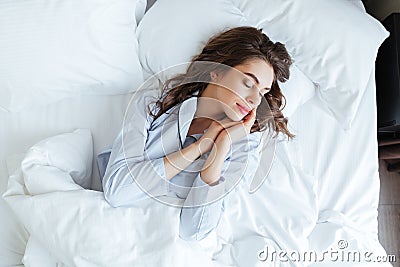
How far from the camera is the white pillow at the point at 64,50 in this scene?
1.21 m

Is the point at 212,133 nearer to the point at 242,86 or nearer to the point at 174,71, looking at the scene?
the point at 242,86

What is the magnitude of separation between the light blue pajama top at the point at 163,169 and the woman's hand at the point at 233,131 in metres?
0.05

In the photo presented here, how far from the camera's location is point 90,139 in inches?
50.3

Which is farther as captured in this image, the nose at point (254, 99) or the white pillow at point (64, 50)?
the white pillow at point (64, 50)

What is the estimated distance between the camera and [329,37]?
129 centimetres

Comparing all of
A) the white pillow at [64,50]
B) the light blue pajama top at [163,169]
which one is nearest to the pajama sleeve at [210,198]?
the light blue pajama top at [163,169]

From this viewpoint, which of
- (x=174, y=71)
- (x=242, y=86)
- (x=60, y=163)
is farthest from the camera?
(x=174, y=71)

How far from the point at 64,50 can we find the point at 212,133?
0.44 meters

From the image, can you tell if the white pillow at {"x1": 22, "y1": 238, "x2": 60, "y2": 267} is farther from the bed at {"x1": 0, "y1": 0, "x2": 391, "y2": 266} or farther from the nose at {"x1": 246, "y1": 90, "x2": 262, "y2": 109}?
the nose at {"x1": 246, "y1": 90, "x2": 262, "y2": 109}

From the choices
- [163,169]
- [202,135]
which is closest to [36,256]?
[163,169]

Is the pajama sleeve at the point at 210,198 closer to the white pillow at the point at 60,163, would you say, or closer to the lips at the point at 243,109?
the lips at the point at 243,109

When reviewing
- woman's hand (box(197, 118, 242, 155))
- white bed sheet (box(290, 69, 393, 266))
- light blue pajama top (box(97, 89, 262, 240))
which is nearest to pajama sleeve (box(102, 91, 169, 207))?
light blue pajama top (box(97, 89, 262, 240))

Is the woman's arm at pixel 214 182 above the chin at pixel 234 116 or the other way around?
the other way around

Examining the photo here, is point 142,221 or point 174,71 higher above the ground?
point 174,71
